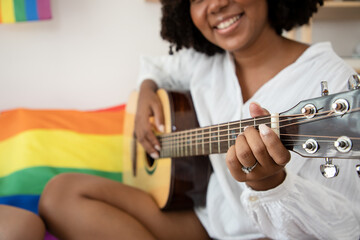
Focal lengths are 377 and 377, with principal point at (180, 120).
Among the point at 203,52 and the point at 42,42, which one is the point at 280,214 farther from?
the point at 42,42

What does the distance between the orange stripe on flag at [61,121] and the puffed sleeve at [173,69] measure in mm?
344

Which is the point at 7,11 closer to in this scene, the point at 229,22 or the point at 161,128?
the point at 161,128

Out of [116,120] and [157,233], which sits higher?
[116,120]

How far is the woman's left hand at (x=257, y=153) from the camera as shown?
541mm

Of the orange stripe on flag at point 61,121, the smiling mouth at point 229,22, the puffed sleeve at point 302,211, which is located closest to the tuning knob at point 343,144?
the puffed sleeve at point 302,211

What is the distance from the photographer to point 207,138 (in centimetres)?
74

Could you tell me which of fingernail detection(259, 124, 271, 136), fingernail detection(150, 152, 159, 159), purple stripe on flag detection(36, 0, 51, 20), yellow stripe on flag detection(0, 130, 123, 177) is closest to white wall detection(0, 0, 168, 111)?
purple stripe on flag detection(36, 0, 51, 20)

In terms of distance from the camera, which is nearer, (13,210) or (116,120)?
(13,210)

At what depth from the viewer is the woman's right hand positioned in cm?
107

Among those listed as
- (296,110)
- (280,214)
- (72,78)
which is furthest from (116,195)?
(72,78)

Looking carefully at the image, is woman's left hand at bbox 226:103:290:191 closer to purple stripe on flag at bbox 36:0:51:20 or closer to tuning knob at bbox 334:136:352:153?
tuning knob at bbox 334:136:352:153

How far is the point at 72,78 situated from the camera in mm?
1732

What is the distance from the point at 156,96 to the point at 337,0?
1.14 meters

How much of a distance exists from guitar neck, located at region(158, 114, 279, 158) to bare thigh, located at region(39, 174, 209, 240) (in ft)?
0.51
